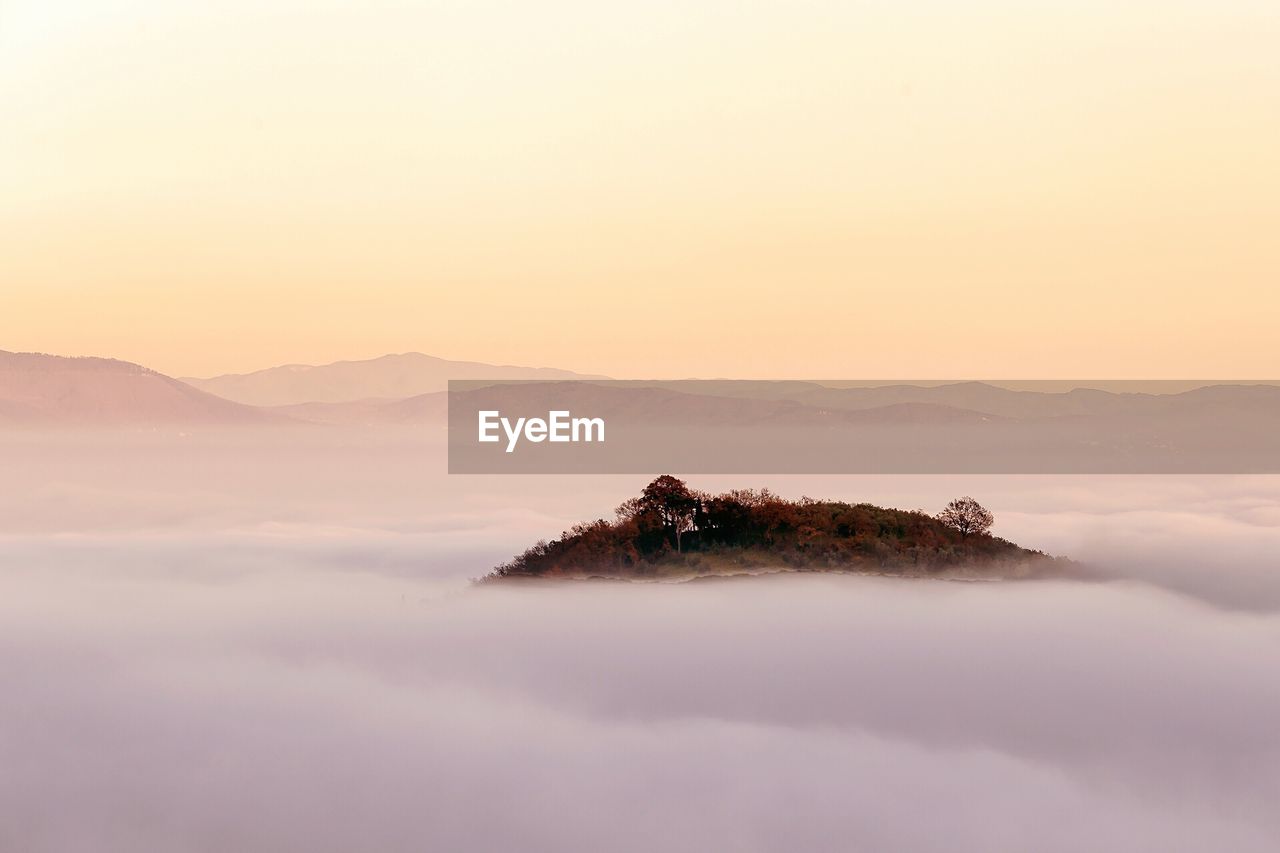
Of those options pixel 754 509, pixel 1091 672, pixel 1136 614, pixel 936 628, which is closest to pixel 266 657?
pixel 754 509

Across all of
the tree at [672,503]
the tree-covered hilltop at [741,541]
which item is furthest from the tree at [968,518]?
the tree at [672,503]

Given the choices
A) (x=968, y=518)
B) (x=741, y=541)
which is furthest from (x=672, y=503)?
(x=968, y=518)

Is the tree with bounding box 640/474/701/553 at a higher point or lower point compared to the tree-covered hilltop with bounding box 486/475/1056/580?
higher

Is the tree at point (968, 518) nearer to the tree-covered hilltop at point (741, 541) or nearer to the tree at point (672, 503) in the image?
the tree-covered hilltop at point (741, 541)

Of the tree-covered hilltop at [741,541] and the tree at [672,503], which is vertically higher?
the tree at [672,503]

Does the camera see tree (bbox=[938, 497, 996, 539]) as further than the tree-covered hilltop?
Yes

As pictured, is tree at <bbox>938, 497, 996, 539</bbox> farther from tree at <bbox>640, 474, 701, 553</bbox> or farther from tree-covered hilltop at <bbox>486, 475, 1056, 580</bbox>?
tree at <bbox>640, 474, 701, 553</bbox>

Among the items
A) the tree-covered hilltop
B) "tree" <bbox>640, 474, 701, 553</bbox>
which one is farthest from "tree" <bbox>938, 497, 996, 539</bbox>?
"tree" <bbox>640, 474, 701, 553</bbox>

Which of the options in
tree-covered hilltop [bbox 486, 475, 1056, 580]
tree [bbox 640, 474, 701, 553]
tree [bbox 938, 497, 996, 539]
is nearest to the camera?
tree [bbox 640, 474, 701, 553]

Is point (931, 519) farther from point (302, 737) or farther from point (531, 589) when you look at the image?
point (302, 737)

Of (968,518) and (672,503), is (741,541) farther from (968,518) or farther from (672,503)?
(968,518)
